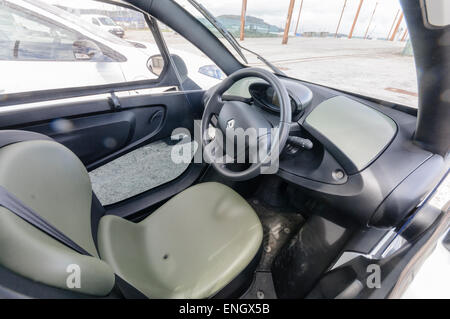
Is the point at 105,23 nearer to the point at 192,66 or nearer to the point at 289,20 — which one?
the point at 192,66

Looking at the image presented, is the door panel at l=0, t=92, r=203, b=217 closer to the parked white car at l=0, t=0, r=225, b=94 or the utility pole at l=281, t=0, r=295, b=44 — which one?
the parked white car at l=0, t=0, r=225, b=94

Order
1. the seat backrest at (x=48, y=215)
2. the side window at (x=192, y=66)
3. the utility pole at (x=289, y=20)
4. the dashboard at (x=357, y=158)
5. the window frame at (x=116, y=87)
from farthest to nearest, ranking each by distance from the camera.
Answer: the utility pole at (x=289, y=20) < the side window at (x=192, y=66) < the window frame at (x=116, y=87) < the dashboard at (x=357, y=158) < the seat backrest at (x=48, y=215)

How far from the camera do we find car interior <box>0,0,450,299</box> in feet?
1.76

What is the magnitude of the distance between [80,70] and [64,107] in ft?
1.03

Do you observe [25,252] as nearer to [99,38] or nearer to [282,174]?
[282,174]

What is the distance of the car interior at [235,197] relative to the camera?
1.76ft

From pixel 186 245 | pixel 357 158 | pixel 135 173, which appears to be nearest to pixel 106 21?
pixel 135 173

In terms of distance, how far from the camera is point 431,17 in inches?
22.0

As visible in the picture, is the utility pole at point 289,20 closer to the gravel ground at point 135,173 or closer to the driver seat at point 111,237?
the gravel ground at point 135,173

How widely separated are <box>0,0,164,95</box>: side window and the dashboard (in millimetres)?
1008

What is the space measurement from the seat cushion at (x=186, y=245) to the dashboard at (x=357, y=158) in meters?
0.33

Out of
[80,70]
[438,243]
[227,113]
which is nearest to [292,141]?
[227,113]

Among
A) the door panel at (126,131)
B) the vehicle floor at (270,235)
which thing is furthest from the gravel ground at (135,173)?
the vehicle floor at (270,235)

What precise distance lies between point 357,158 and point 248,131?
464mm
